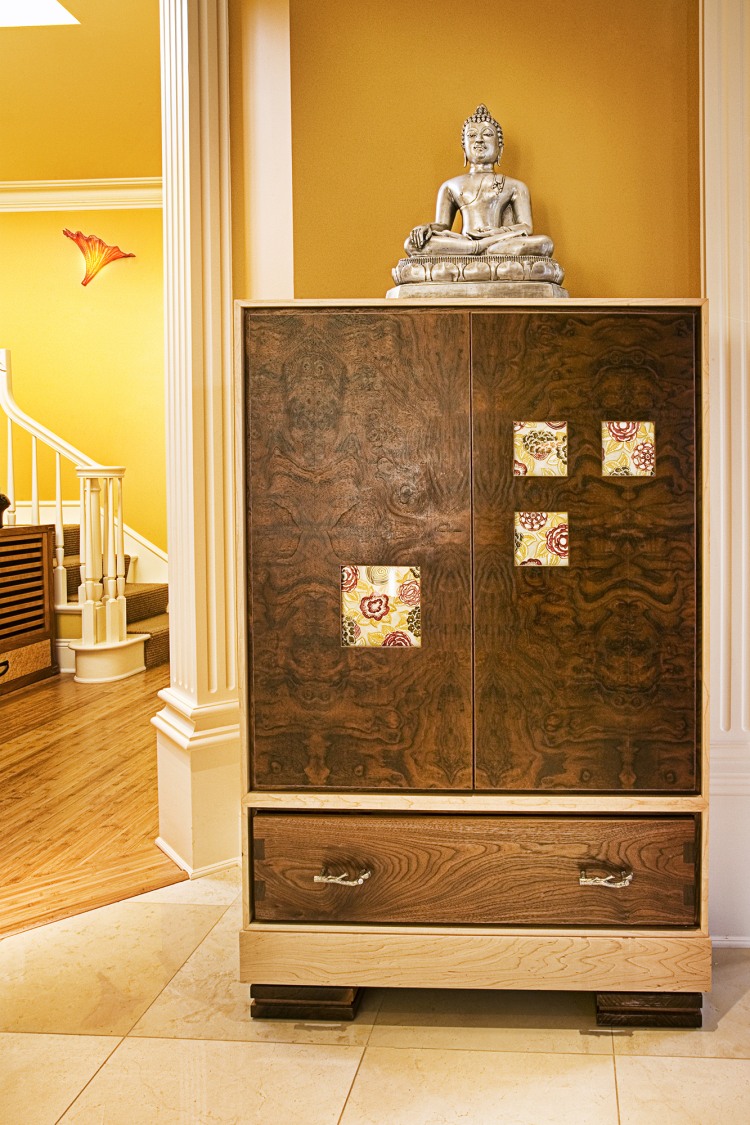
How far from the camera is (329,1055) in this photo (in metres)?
1.78

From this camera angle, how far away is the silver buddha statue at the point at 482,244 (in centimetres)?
206

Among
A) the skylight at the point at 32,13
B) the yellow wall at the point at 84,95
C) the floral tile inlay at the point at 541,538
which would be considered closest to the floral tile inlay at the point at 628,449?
the floral tile inlay at the point at 541,538

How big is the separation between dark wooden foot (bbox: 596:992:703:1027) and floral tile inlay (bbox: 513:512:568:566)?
89cm

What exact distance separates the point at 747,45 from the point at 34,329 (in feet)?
20.6

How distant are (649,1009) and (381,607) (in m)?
0.99

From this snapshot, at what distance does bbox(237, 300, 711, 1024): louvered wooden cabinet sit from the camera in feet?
6.02

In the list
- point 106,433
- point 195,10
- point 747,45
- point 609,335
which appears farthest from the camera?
point 106,433

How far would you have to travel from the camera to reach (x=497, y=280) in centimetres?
206

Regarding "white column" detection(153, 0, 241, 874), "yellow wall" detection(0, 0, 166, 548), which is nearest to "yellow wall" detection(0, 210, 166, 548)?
"yellow wall" detection(0, 0, 166, 548)

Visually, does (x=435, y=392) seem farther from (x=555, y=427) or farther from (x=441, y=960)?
(x=441, y=960)

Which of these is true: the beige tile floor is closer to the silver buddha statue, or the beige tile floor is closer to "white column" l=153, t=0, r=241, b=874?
"white column" l=153, t=0, r=241, b=874

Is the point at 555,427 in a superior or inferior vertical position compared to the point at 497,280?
inferior

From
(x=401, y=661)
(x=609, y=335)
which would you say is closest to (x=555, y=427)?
(x=609, y=335)

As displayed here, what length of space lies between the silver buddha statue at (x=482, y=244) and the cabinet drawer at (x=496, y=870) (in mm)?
1156
